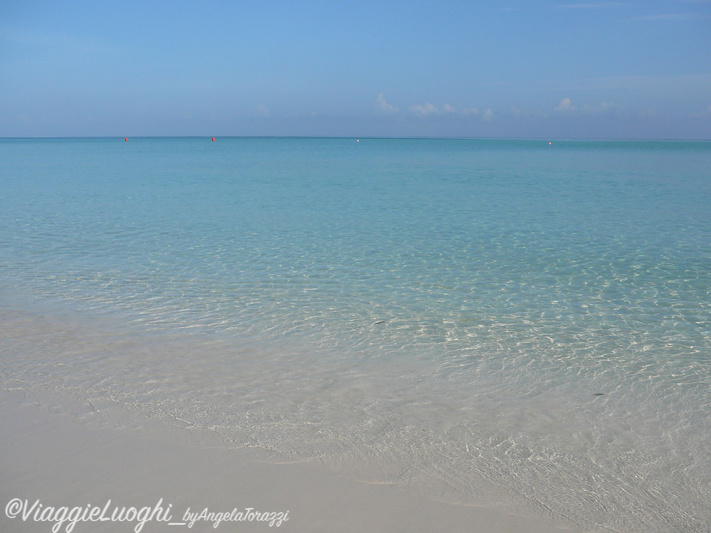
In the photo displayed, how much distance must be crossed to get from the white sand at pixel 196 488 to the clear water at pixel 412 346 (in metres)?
0.19

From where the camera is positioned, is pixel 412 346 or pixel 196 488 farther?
pixel 412 346

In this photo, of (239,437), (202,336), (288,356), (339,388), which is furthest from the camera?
(202,336)

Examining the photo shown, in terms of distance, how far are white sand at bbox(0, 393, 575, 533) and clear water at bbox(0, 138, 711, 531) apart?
19 cm

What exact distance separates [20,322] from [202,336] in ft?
7.00

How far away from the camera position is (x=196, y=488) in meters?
3.35

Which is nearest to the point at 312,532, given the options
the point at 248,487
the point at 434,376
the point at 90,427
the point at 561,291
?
the point at 248,487

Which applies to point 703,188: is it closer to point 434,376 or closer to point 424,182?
point 424,182

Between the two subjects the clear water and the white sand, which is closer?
the white sand

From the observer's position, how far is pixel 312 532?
3018 millimetres

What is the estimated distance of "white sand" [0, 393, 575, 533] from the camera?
308 cm

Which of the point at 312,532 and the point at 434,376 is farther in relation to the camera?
the point at 434,376

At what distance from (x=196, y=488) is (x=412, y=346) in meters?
3.01

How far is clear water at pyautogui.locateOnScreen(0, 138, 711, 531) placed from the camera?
3770mm

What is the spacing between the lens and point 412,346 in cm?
594
